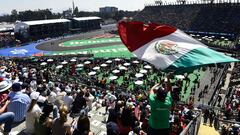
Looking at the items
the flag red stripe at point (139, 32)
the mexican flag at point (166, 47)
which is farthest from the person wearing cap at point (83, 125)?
the flag red stripe at point (139, 32)

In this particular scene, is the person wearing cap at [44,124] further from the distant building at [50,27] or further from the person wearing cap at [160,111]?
the distant building at [50,27]

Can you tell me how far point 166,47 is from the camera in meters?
7.09

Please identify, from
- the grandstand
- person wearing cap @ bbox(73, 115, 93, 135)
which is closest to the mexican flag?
the grandstand

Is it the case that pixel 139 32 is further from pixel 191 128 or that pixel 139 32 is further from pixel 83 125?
pixel 83 125

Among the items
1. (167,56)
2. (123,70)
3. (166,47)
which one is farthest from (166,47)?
(123,70)

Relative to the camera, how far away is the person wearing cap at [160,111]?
19.9ft

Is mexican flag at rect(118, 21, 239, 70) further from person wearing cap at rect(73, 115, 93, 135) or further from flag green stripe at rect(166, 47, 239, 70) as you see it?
person wearing cap at rect(73, 115, 93, 135)

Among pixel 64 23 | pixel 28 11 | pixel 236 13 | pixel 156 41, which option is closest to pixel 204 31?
pixel 236 13

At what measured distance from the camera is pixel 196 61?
664 cm

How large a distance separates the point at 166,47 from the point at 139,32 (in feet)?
3.96

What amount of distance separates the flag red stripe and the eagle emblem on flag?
400 mm

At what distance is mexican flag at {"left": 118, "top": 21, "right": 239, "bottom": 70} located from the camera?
21.9 ft

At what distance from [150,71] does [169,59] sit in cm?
2972

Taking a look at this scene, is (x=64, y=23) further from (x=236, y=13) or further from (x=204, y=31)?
(x=236, y=13)
